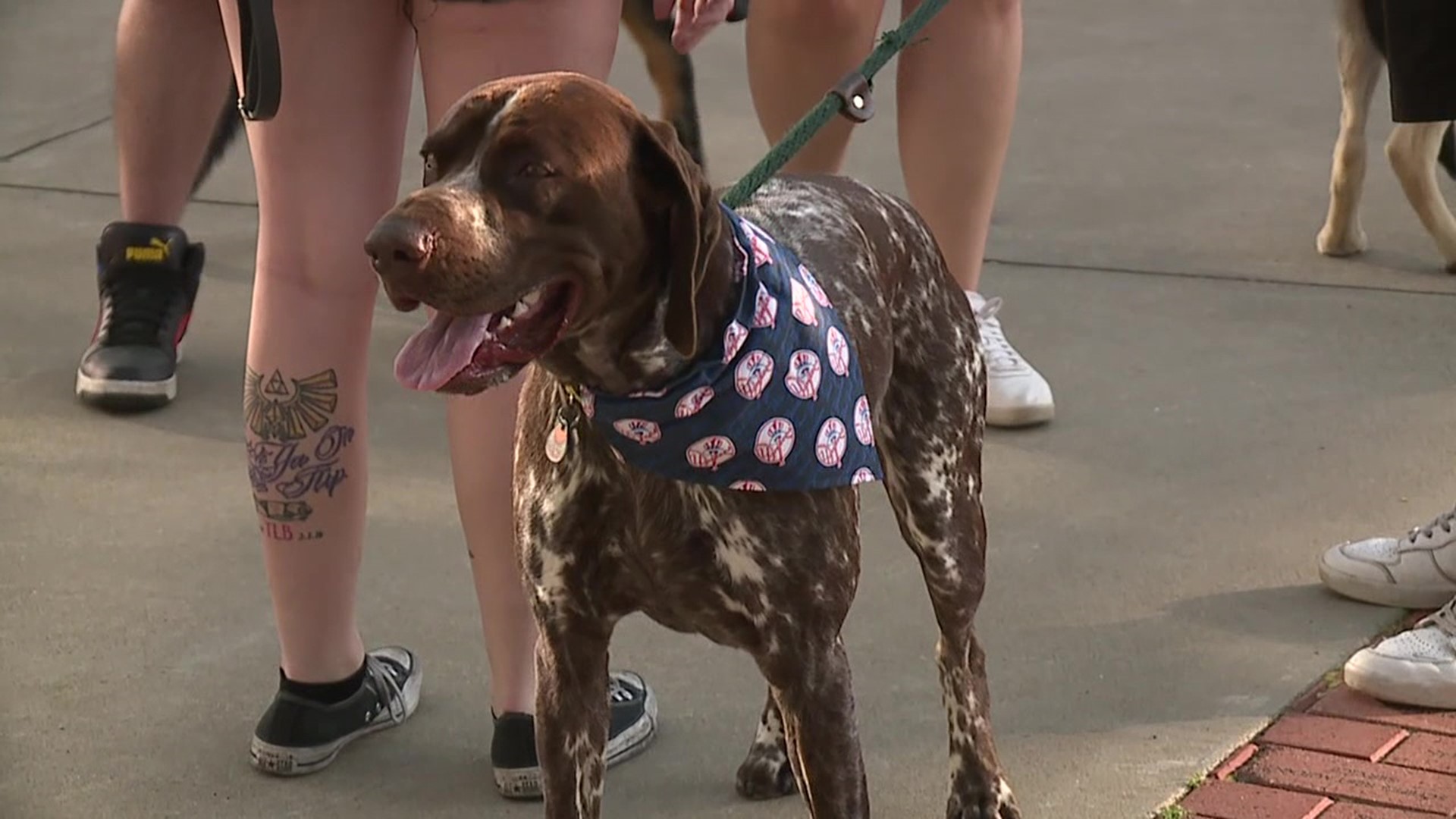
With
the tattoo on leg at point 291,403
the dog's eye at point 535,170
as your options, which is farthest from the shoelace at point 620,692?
the dog's eye at point 535,170

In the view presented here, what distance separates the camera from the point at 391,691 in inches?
152

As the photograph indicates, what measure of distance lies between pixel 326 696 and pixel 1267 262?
146 inches

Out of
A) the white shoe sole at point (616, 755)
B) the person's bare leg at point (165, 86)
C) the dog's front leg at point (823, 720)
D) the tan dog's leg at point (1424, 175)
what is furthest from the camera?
the tan dog's leg at point (1424, 175)

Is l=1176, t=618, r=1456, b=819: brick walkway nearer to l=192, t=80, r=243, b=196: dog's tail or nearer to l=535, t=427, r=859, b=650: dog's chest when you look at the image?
l=535, t=427, r=859, b=650: dog's chest

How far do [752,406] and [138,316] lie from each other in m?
3.06

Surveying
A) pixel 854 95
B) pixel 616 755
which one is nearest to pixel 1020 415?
pixel 616 755

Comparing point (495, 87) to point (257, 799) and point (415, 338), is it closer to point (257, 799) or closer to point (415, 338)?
point (415, 338)

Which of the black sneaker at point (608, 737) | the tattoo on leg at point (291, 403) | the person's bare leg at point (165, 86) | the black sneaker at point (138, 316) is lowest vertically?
the black sneaker at point (138, 316)

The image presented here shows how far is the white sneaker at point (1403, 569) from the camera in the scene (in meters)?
4.21

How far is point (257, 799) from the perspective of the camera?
3.62 m

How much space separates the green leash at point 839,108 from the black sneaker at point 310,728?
3.78 ft

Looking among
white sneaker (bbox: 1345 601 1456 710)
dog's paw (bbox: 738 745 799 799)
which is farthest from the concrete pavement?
white sneaker (bbox: 1345 601 1456 710)

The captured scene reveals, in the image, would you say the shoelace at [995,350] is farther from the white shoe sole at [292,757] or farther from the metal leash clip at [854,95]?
the white shoe sole at [292,757]

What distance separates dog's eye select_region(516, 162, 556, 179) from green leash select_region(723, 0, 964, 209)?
2.03 ft
